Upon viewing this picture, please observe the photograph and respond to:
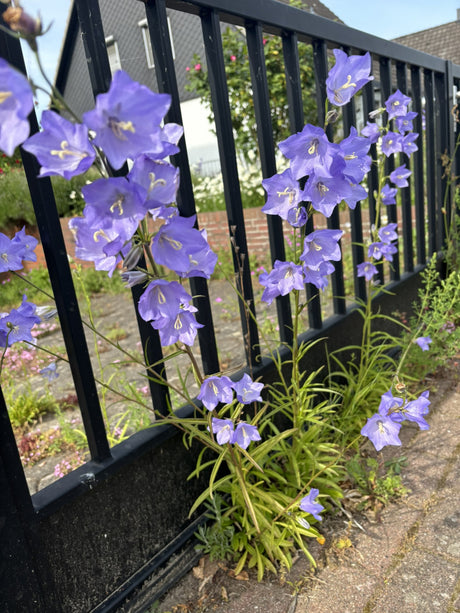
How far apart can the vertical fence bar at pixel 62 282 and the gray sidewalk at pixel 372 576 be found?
1.74 feet

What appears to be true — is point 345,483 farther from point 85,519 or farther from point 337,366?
point 85,519

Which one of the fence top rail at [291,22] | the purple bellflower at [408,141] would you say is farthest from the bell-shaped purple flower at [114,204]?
the purple bellflower at [408,141]

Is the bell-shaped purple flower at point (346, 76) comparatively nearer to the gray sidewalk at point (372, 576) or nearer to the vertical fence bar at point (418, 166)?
the gray sidewalk at point (372, 576)

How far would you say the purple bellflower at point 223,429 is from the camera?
1256 millimetres

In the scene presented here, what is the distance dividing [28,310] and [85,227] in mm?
383

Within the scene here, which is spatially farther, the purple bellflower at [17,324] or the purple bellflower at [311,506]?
the purple bellflower at [311,506]

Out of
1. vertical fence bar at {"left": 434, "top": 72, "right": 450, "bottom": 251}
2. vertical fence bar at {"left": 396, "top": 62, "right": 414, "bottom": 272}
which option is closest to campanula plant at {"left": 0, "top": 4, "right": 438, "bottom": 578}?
vertical fence bar at {"left": 396, "top": 62, "right": 414, "bottom": 272}

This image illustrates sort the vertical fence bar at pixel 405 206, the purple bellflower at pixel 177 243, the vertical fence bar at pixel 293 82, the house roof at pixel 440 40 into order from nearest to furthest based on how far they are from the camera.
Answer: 1. the purple bellflower at pixel 177 243
2. the vertical fence bar at pixel 293 82
3. the vertical fence bar at pixel 405 206
4. the house roof at pixel 440 40

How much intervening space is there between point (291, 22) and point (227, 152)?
0.64 meters

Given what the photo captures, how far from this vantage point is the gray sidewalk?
134 cm

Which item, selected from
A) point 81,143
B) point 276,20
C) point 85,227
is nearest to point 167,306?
point 85,227

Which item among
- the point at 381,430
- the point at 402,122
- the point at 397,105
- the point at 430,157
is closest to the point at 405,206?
the point at 430,157

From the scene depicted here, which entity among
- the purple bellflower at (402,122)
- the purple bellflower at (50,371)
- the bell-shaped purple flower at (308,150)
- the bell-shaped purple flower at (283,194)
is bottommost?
the purple bellflower at (50,371)

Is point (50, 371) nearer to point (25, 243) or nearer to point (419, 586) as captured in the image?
point (25, 243)
